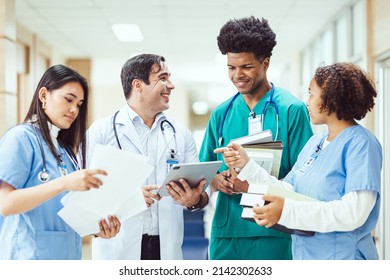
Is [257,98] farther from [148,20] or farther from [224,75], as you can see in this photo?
[224,75]

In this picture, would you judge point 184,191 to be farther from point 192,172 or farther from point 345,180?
point 345,180

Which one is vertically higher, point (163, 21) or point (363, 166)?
point (163, 21)

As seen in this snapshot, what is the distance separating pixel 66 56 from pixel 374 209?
568 cm

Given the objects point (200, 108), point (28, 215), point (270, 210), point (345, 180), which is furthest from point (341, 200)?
point (200, 108)

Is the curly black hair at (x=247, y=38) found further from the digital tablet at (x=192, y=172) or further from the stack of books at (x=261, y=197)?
the stack of books at (x=261, y=197)

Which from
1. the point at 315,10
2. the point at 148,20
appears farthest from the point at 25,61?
the point at 315,10

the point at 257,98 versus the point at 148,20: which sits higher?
the point at 148,20

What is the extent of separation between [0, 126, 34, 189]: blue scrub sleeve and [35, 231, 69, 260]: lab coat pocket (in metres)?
0.15

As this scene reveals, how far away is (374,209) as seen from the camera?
1.30 metres

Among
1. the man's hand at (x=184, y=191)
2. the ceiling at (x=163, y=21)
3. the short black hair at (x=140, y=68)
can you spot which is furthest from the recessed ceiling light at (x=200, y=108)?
the man's hand at (x=184, y=191)

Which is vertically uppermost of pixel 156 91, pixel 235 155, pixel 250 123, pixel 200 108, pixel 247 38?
pixel 200 108

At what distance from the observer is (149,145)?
5.81ft

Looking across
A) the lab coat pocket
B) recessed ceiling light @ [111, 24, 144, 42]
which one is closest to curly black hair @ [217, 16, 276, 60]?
the lab coat pocket

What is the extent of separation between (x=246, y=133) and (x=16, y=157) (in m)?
0.78
